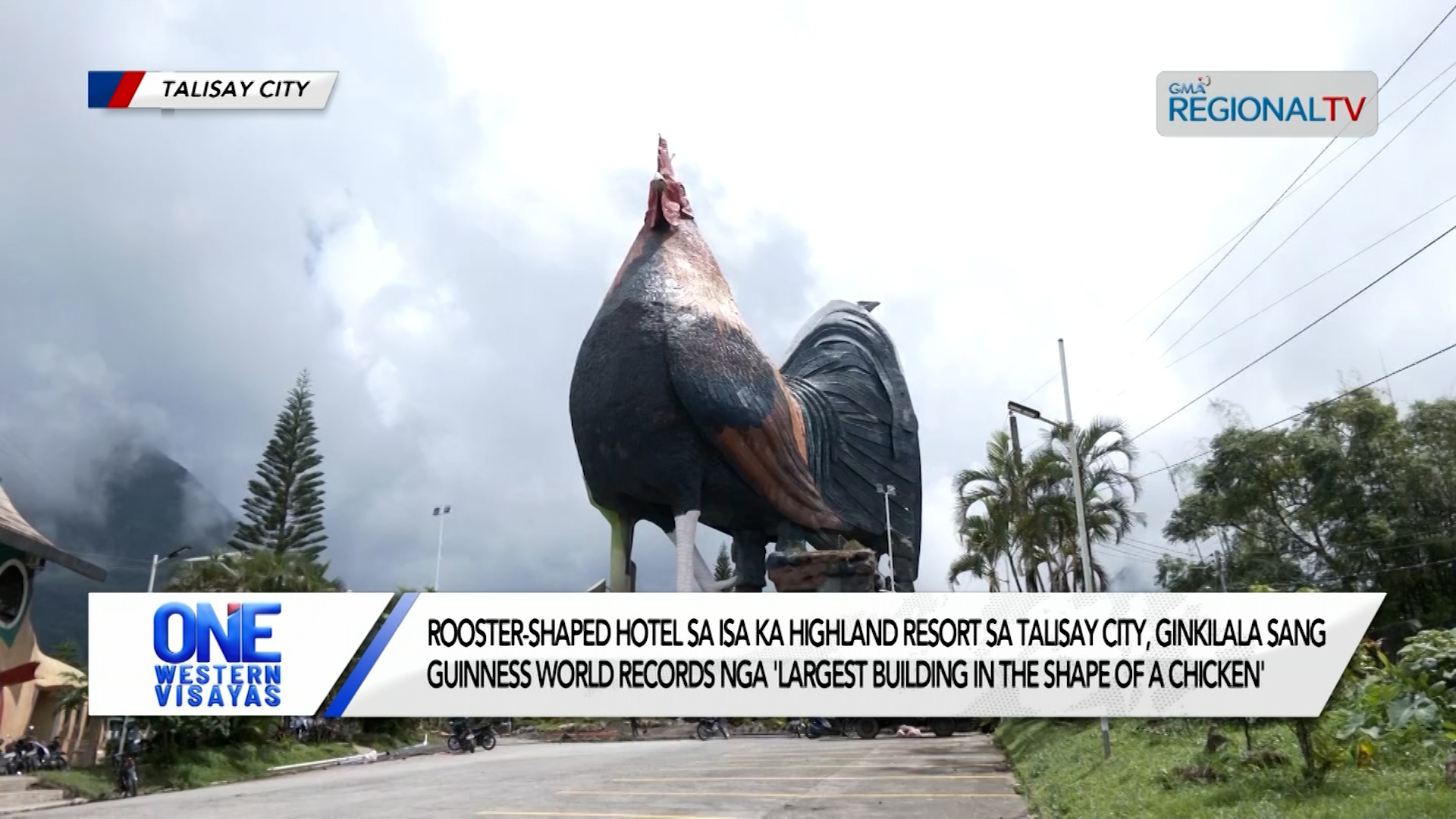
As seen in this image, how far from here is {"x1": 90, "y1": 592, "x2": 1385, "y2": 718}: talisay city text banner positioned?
698 cm

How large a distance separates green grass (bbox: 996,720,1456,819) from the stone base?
556 cm

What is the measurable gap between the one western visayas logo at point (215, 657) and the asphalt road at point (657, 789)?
1.72 meters

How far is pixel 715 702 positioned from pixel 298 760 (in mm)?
14847

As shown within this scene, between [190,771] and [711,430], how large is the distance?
10.1 m

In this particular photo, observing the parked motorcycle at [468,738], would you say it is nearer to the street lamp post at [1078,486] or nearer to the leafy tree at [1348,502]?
the street lamp post at [1078,486]

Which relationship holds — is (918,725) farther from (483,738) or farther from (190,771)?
(190,771)

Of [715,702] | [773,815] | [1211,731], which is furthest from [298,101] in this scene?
[1211,731]

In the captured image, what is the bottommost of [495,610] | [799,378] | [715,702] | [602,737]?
[602,737]

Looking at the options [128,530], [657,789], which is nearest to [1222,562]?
[657,789]

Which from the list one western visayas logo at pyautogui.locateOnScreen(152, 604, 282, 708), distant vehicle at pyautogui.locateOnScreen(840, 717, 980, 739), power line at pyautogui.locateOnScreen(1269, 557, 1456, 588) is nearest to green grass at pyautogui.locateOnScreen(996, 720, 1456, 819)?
one western visayas logo at pyautogui.locateOnScreen(152, 604, 282, 708)

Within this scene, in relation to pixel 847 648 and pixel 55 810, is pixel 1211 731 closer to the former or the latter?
pixel 847 648

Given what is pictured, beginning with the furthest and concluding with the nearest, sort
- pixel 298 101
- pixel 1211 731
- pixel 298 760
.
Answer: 1. pixel 298 760
2. pixel 298 101
3. pixel 1211 731

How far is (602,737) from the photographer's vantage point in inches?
1032

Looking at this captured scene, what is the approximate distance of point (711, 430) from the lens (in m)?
15.0
